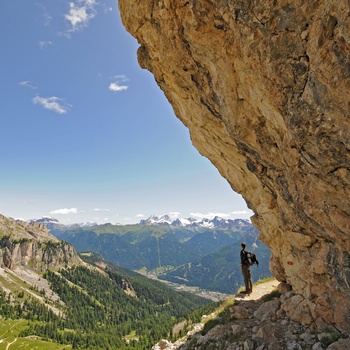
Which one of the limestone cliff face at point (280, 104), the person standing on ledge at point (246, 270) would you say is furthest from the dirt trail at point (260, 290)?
the limestone cliff face at point (280, 104)

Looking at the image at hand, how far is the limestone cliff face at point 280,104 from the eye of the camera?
1064cm

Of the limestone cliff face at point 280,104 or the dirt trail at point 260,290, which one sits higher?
the limestone cliff face at point 280,104

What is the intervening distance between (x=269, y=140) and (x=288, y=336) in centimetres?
1200

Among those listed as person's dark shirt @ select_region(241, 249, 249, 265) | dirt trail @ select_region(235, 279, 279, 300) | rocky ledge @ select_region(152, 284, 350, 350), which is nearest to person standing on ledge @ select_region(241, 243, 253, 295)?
person's dark shirt @ select_region(241, 249, 249, 265)

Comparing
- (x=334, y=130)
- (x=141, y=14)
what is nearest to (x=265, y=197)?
(x=334, y=130)

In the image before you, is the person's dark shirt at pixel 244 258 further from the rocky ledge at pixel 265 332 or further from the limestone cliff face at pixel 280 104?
the rocky ledge at pixel 265 332

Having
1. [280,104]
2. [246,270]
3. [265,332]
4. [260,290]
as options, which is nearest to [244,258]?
[246,270]

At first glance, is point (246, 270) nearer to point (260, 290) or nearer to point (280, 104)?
point (260, 290)

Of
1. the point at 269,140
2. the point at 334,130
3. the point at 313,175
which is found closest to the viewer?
the point at 334,130

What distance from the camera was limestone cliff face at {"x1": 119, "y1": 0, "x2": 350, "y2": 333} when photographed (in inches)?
419

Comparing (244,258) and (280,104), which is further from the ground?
(280,104)

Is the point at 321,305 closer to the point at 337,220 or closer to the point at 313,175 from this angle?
the point at 337,220

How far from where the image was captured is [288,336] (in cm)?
1608

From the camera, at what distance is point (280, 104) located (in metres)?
12.9
